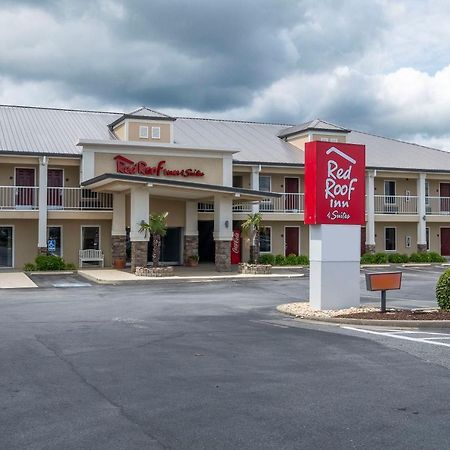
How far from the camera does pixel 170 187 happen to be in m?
26.9

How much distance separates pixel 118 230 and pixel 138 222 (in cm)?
373

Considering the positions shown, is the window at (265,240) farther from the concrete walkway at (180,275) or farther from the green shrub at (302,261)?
the concrete walkway at (180,275)

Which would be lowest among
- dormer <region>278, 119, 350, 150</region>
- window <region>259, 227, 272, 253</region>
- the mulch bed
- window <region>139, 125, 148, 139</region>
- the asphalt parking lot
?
the asphalt parking lot

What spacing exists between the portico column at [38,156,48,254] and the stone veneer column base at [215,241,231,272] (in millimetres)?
7862

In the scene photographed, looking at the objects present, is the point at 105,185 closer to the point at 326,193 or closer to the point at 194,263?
the point at 194,263

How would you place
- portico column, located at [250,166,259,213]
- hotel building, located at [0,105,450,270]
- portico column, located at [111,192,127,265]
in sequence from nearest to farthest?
hotel building, located at [0,105,450,270], portico column, located at [111,192,127,265], portico column, located at [250,166,259,213]

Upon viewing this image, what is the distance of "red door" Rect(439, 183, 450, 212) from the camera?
3994 cm

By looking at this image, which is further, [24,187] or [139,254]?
[24,187]

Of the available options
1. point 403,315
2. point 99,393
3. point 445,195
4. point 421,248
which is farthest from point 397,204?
point 99,393

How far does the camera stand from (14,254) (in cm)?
3075

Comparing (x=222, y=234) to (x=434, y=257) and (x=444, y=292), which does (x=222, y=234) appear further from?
(x=444, y=292)

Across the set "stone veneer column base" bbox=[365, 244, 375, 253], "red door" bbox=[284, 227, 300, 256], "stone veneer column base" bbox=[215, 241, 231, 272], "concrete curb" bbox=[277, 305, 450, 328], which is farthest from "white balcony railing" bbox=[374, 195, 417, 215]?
"concrete curb" bbox=[277, 305, 450, 328]

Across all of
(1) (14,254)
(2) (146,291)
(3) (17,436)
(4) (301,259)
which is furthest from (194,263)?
(3) (17,436)

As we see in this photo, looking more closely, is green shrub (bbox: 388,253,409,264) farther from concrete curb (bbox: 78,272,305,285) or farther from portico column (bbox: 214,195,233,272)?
portico column (bbox: 214,195,233,272)
